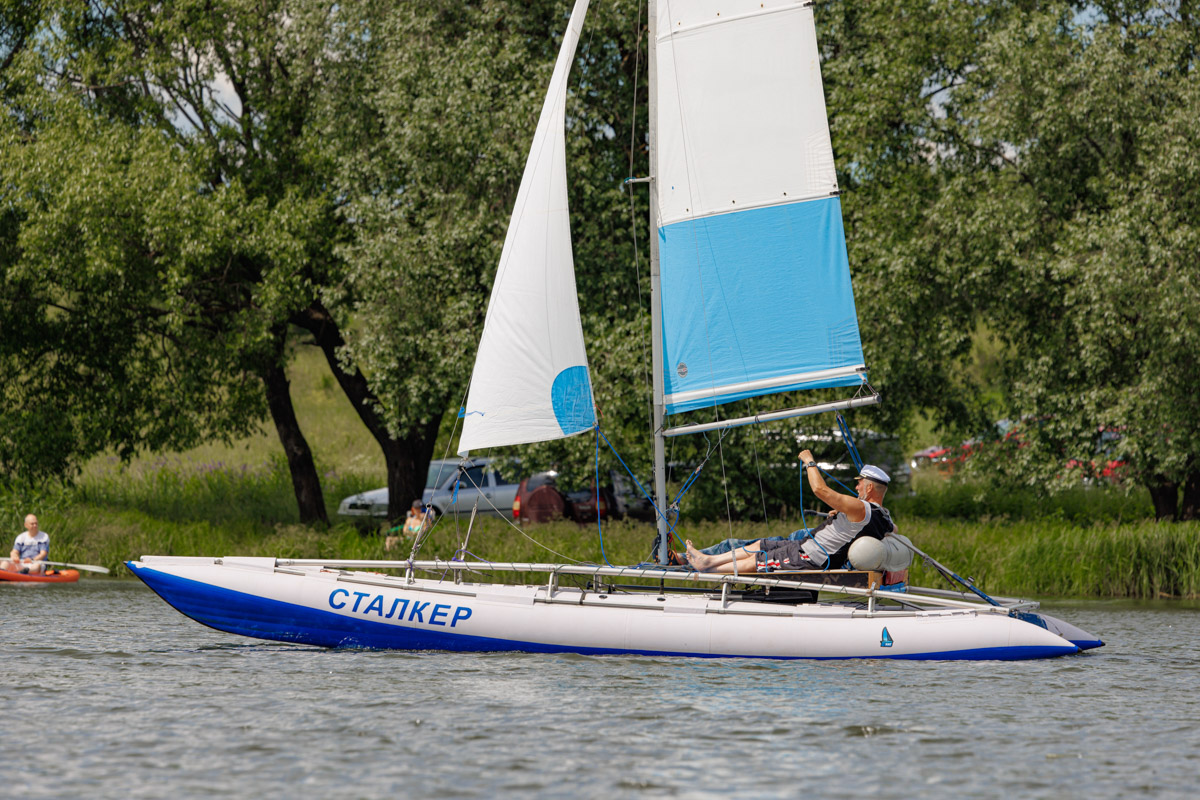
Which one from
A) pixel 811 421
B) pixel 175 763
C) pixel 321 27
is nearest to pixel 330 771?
pixel 175 763

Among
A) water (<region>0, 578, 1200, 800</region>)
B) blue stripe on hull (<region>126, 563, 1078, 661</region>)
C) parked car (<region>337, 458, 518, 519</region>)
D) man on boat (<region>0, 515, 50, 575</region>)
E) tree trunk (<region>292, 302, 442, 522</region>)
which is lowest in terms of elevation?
water (<region>0, 578, 1200, 800</region>)

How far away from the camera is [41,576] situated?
2495cm

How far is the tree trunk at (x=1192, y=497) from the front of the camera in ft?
86.9

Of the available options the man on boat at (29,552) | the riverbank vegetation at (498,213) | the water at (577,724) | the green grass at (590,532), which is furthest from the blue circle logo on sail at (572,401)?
the man on boat at (29,552)

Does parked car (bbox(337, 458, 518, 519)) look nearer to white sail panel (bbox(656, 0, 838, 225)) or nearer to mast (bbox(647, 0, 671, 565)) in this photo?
mast (bbox(647, 0, 671, 565))

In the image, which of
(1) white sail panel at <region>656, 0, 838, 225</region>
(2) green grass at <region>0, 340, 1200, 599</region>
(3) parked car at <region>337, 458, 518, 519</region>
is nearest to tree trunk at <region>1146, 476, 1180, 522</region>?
(2) green grass at <region>0, 340, 1200, 599</region>

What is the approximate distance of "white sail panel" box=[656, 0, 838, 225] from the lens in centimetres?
1672

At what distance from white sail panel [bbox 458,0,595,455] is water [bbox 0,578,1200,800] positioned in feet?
9.08

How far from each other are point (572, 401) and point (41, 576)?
522 inches

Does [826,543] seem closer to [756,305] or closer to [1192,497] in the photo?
[756,305]

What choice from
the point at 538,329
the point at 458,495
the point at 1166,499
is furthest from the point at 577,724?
the point at 458,495

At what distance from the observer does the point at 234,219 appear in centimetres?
2864

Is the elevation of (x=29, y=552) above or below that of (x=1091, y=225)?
below

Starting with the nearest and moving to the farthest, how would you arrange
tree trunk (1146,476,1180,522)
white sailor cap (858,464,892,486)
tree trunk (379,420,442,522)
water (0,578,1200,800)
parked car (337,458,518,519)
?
1. water (0,578,1200,800)
2. white sailor cap (858,464,892,486)
3. tree trunk (1146,476,1180,522)
4. parked car (337,458,518,519)
5. tree trunk (379,420,442,522)
